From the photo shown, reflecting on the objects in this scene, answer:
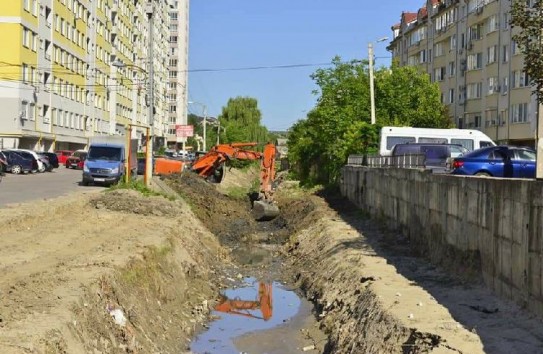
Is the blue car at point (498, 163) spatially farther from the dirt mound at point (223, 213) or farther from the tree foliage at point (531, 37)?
the dirt mound at point (223, 213)

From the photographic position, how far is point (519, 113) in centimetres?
4894

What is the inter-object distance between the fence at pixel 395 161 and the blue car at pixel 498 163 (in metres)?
1.03

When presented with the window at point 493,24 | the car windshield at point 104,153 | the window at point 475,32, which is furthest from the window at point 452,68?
the car windshield at point 104,153

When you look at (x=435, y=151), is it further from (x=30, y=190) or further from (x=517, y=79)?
(x=517, y=79)

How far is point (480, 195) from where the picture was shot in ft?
40.8

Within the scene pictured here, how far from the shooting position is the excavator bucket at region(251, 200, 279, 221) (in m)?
34.4

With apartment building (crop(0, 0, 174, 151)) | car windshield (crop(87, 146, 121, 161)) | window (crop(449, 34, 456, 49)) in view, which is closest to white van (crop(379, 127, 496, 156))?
apartment building (crop(0, 0, 174, 151))

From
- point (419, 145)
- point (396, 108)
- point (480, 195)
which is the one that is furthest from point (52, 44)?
point (480, 195)

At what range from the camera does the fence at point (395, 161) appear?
21000 millimetres

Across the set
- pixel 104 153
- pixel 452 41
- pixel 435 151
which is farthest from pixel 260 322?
pixel 452 41

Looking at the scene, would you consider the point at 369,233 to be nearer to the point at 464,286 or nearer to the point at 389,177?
the point at 389,177

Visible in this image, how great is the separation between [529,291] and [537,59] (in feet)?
13.3

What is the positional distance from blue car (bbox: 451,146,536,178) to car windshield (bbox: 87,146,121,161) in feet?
71.0

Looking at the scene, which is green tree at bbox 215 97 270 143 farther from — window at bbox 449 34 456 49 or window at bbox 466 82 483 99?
window at bbox 466 82 483 99
